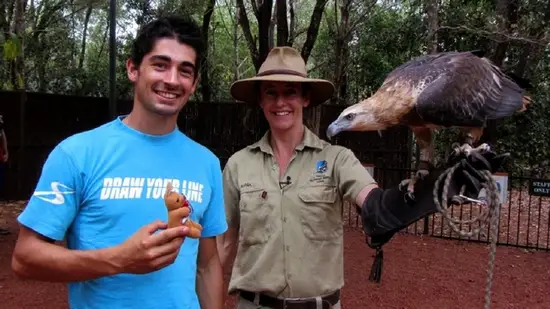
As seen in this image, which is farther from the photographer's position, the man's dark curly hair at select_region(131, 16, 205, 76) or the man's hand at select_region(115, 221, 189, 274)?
the man's dark curly hair at select_region(131, 16, 205, 76)

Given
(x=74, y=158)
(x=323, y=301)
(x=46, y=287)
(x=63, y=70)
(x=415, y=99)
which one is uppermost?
(x=63, y=70)

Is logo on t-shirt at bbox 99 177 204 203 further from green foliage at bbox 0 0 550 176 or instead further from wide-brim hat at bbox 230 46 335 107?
green foliage at bbox 0 0 550 176

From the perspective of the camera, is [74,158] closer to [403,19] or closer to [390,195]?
[390,195]

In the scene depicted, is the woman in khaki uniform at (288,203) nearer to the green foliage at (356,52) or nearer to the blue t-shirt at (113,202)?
the blue t-shirt at (113,202)

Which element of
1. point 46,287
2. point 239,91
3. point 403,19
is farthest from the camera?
point 403,19

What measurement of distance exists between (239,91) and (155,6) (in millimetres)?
12088

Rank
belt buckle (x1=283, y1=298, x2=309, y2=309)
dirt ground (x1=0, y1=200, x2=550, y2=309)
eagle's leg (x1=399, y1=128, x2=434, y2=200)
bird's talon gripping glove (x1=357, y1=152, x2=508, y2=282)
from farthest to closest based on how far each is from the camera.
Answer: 1. dirt ground (x1=0, y1=200, x2=550, y2=309)
2. belt buckle (x1=283, y1=298, x2=309, y2=309)
3. eagle's leg (x1=399, y1=128, x2=434, y2=200)
4. bird's talon gripping glove (x1=357, y1=152, x2=508, y2=282)

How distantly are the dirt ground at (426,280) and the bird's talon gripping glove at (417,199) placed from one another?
3.40 metres

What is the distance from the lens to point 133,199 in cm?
165

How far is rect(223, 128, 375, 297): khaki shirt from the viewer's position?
227 cm

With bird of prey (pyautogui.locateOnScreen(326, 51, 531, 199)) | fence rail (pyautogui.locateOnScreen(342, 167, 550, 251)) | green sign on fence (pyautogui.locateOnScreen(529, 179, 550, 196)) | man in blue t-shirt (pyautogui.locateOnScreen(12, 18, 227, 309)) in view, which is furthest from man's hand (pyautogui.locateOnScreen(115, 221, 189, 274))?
green sign on fence (pyautogui.locateOnScreen(529, 179, 550, 196))

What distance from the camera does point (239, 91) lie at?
264 cm

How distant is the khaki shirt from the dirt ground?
2.86m

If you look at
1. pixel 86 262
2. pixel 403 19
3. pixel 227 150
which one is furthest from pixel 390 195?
pixel 403 19
